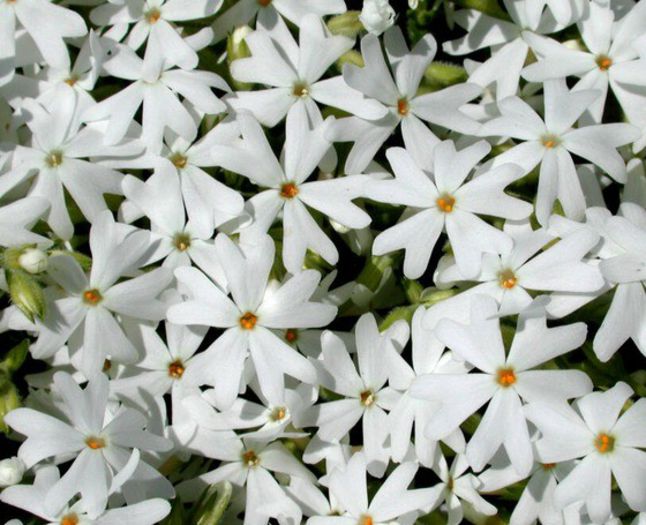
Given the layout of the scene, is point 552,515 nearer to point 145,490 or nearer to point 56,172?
point 145,490

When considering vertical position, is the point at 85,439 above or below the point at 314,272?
below

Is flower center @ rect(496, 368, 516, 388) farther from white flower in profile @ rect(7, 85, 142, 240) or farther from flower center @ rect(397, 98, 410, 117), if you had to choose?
white flower in profile @ rect(7, 85, 142, 240)

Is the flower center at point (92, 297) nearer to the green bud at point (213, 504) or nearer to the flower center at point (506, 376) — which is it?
the green bud at point (213, 504)

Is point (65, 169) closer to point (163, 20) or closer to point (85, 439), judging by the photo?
point (163, 20)

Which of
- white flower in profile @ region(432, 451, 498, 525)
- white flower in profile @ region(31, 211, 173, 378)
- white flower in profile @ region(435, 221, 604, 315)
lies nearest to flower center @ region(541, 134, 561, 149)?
white flower in profile @ region(435, 221, 604, 315)

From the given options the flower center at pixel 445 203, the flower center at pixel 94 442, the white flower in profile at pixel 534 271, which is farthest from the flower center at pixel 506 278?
the flower center at pixel 94 442

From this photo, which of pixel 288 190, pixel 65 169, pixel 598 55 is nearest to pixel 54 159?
pixel 65 169

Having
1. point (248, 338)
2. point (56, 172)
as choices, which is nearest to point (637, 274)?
point (248, 338)
